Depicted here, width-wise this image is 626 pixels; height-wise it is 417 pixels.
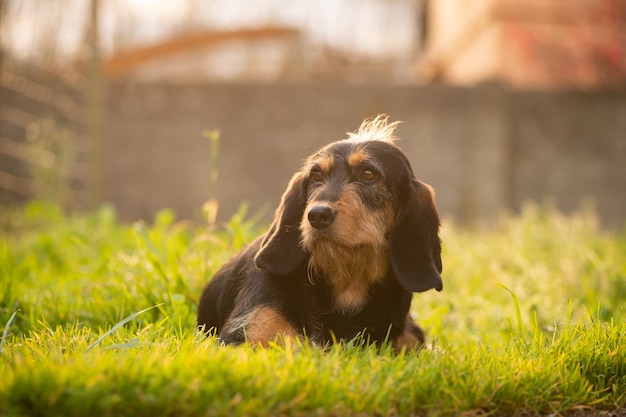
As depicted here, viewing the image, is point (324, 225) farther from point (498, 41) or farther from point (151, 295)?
point (498, 41)

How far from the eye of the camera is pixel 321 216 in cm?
318

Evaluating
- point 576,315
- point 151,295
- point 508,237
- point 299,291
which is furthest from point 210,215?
point 508,237

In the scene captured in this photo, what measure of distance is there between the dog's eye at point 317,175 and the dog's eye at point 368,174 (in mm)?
215

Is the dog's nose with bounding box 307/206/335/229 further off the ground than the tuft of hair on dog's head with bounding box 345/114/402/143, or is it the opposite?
the tuft of hair on dog's head with bounding box 345/114/402/143

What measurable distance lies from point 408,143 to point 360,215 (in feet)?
28.6

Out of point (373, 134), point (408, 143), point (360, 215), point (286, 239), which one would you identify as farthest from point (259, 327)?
point (408, 143)

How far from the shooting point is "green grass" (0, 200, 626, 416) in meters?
2.21

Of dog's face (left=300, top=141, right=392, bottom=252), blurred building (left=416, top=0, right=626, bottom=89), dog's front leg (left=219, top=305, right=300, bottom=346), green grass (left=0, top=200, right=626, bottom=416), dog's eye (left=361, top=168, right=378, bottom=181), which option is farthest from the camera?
blurred building (left=416, top=0, right=626, bottom=89)

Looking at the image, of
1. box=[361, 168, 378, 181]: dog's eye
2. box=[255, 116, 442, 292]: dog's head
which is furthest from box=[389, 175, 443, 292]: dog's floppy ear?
box=[361, 168, 378, 181]: dog's eye

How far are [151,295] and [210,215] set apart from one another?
0.81 m

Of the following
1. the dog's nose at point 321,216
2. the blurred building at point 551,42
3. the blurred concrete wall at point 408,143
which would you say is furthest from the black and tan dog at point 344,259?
the blurred building at point 551,42

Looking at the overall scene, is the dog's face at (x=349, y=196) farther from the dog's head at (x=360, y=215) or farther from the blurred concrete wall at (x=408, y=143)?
the blurred concrete wall at (x=408, y=143)

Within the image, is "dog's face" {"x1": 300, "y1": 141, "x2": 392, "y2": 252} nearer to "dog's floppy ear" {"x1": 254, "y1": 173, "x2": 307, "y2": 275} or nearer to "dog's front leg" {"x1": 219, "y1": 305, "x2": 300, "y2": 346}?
"dog's floppy ear" {"x1": 254, "y1": 173, "x2": 307, "y2": 275}

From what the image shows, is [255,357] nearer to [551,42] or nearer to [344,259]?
[344,259]
